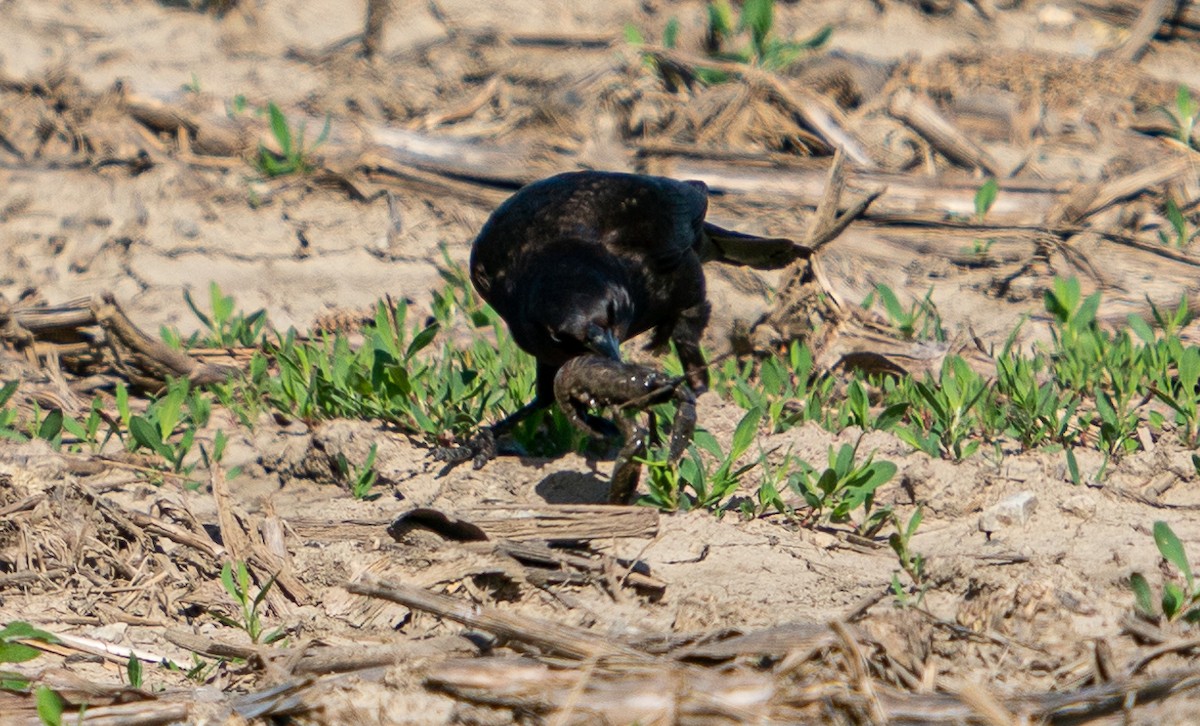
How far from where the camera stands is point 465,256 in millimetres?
6555

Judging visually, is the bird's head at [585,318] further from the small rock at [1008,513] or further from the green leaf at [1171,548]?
the green leaf at [1171,548]

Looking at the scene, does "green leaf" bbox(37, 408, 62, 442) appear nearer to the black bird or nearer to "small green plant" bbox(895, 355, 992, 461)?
the black bird

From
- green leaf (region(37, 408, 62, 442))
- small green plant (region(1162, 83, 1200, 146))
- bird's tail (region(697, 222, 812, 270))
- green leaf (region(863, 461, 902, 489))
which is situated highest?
small green plant (region(1162, 83, 1200, 146))

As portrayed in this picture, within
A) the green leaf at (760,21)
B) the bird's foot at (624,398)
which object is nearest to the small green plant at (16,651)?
the bird's foot at (624,398)

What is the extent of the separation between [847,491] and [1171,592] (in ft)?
3.25

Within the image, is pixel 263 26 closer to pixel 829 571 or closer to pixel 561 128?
pixel 561 128

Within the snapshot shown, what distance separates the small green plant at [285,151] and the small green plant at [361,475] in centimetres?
296

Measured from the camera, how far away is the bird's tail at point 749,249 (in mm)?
5406

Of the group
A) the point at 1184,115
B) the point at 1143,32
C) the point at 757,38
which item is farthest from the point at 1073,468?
the point at 1143,32

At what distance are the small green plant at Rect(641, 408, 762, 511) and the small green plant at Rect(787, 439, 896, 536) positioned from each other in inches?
8.2

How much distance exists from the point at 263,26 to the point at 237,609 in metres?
6.03

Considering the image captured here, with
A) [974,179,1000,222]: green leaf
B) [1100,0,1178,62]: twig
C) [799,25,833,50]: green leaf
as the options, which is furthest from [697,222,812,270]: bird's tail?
[1100,0,1178,62]: twig

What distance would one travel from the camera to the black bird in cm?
433

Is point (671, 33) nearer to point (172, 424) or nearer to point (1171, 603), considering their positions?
point (172, 424)
